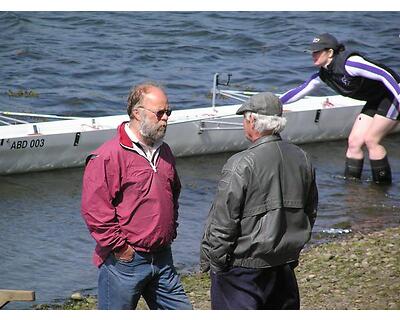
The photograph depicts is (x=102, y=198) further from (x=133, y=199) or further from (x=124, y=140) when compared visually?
(x=124, y=140)

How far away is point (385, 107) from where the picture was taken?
10.9m

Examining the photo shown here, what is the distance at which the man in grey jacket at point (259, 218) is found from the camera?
194 inches

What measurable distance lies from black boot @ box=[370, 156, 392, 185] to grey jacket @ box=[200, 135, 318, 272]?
21.7 feet

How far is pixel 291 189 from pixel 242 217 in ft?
0.94

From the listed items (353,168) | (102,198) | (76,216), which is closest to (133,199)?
(102,198)

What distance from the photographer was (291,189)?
502cm

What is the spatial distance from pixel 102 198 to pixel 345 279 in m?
2.99

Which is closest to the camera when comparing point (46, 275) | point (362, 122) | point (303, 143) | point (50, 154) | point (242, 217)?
point (242, 217)

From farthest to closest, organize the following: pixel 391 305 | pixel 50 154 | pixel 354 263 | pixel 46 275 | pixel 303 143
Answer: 1. pixel 303 143
2. pixel 50 154
3. pixel 46 275
4. pixel 354 263
5. pixel 391 305

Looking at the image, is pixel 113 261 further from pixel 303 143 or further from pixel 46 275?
pixel 303 143

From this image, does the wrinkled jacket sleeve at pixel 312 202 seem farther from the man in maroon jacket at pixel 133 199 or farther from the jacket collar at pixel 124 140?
the jacket collar at pixel 124 140

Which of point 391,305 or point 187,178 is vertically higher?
point 391,305

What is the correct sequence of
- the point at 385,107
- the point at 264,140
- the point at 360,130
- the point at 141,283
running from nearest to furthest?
the point at 264,140
the point at 141,283
the point at 385,107
the point at 360,130
